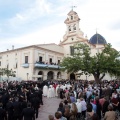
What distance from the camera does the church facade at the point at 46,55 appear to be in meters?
39.9

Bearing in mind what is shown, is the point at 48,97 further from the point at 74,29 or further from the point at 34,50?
the point at 74,29

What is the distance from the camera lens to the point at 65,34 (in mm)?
47719

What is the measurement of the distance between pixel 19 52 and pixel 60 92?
78.7ft

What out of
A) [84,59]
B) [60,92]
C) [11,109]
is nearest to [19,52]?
[84,59]

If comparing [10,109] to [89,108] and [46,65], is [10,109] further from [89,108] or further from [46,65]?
[46,65]

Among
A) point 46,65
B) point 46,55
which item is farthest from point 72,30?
point 46,65

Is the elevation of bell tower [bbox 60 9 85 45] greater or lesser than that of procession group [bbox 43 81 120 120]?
greater

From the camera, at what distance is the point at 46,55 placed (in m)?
42.7

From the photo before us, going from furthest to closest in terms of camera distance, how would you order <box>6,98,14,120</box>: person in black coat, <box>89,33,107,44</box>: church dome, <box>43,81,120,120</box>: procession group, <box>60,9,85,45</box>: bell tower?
<box>89,33,107,44</box>: church dome
<box>60,9,85,45</box>: bell tower
<box>6,98,14,120</box>: person in black coat
<box>43,81,120,120</box>: procession group

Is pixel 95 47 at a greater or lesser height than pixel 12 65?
greater

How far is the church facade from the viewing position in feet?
131

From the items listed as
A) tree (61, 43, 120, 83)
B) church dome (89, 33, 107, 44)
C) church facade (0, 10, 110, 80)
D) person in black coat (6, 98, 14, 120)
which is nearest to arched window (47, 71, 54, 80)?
church facade (0, 10, 110, 80)

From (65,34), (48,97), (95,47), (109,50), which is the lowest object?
(48,97)

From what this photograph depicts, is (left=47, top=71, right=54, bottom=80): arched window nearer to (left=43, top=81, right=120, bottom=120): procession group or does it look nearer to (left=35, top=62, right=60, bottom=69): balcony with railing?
(left=35, top=62, right=60, bottom=69): balcony with railing
